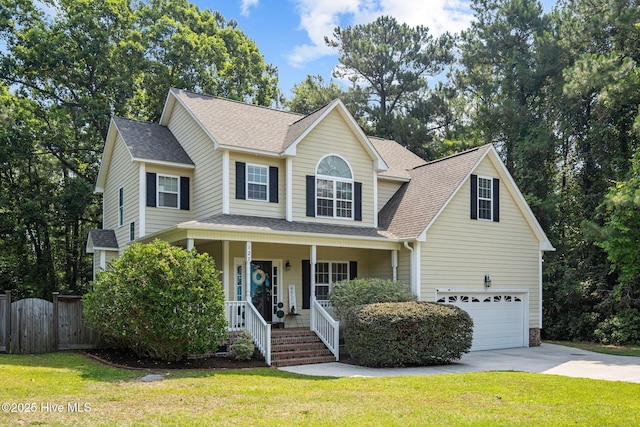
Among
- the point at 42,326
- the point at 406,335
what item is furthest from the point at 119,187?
the point at 406,335

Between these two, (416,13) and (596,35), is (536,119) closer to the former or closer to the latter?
(596,35)

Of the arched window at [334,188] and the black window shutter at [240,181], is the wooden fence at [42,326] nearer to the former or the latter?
the black window shutter at [240,181]

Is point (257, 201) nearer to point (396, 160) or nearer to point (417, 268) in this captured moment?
point (417, 268)

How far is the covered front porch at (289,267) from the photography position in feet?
51.5

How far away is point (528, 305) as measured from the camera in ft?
67.3

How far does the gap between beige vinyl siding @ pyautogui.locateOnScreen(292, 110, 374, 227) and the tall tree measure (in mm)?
17218

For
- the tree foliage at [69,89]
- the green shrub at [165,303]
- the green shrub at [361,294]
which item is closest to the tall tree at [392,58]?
the tree foliage at [69,89]

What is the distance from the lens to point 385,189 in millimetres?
21719

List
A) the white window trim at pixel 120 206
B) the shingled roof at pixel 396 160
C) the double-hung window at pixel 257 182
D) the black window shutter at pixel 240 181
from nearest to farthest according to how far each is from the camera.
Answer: the black window shutter at pixel 240 181 → the double-hung window at pixel 257 182 → the white window trim at pixel 120 206 → the shingled roof at pixel 396 160

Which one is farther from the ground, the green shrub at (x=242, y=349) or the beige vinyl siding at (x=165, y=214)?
the beige vinyl siding at (x=165, y=214)

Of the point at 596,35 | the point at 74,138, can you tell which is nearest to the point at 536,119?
the point at 596,35

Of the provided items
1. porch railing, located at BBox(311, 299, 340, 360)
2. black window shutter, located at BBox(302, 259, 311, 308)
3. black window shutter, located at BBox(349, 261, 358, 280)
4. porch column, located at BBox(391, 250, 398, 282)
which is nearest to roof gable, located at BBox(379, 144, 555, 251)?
porch column, located at BBox(391, 250, 398, 282)

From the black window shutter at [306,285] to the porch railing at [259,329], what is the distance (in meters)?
3.66

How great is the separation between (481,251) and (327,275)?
5167 millimetres
